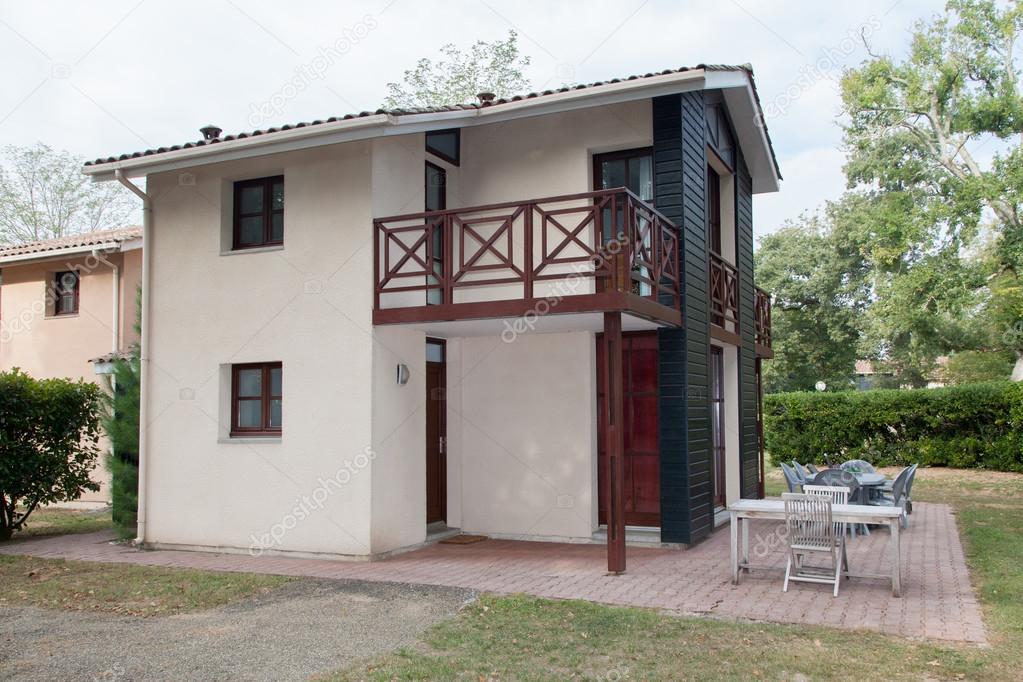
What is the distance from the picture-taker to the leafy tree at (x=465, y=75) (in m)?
30.7

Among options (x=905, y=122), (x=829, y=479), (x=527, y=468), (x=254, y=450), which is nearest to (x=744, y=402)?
(x=829, y=479)

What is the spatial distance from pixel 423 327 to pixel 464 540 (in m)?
2.75

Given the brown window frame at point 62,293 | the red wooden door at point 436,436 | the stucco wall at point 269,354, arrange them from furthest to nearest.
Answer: the brown window frame at point 62,293 < the red wooden door at point 436,436 < the stucco wall at point 269,354

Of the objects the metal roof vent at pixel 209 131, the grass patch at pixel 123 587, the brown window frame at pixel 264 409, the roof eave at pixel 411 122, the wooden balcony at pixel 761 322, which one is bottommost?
the grass patch at pixel 123 587

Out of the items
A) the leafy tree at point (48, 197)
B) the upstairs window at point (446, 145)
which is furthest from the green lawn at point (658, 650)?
the leafy tree at point (48, 197)

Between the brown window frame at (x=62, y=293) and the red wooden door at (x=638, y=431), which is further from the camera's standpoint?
the brown window frame at (x=62, y=293)

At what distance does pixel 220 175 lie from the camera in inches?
418

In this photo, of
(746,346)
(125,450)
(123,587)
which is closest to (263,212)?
(125,450)

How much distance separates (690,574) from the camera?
8.34 m

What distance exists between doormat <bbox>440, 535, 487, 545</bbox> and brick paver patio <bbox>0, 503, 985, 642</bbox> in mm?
201

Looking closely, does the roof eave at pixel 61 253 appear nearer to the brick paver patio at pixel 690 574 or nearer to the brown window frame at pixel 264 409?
the brick paver patio at pixel 690 574

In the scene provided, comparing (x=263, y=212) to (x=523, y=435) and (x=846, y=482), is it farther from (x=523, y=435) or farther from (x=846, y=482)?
(x=846, y=482)

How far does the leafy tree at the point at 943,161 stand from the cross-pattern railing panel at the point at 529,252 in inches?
615

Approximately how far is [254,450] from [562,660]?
5731 millimetres
